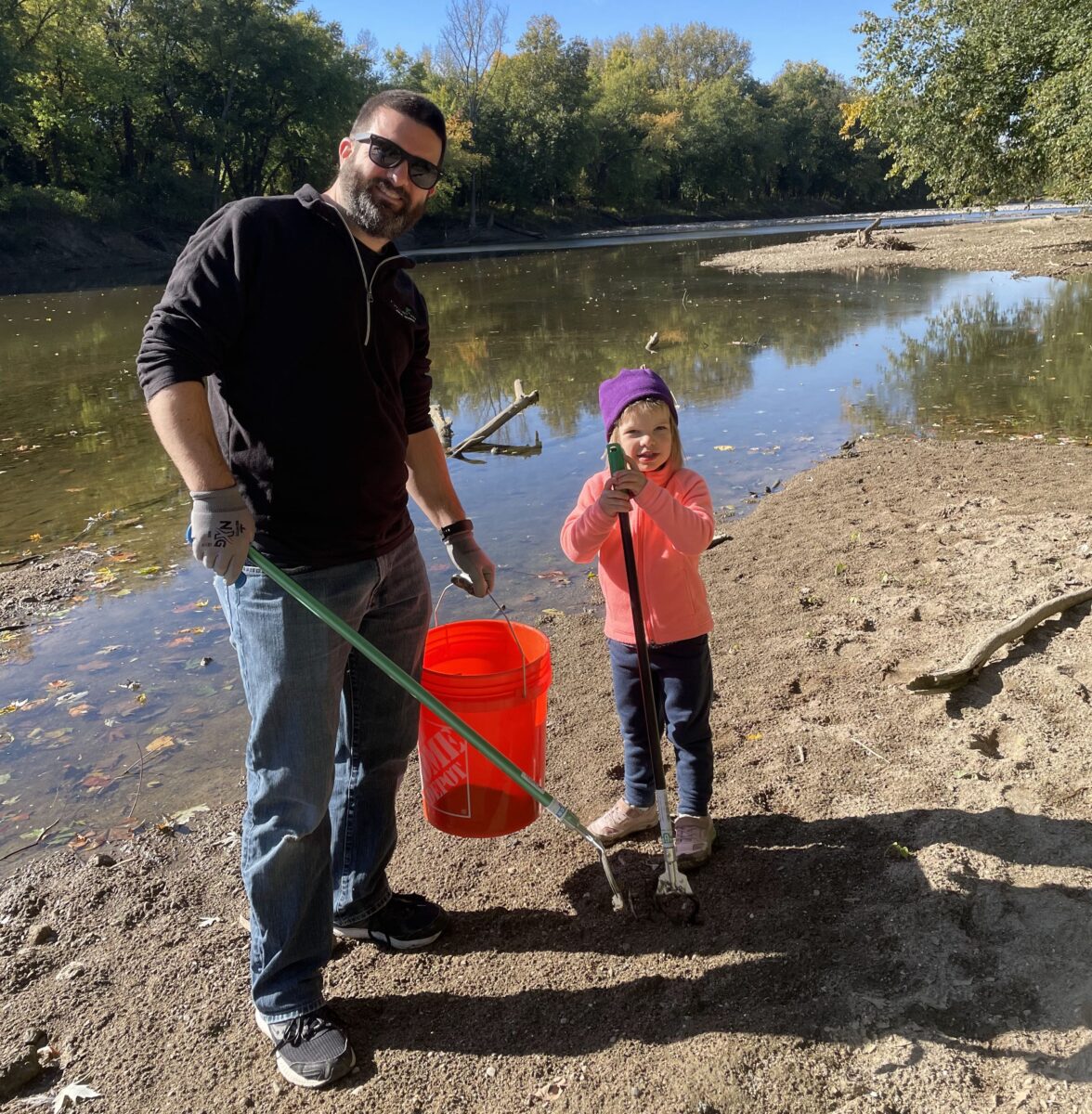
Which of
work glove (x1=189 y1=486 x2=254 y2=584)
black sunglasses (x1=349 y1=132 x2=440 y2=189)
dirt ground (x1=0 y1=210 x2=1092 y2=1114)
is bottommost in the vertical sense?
dirt ground (x1=0 y1=210 x2=1092 y2=1114)

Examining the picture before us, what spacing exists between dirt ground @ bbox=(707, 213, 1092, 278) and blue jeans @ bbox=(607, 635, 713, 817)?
23.8 metres

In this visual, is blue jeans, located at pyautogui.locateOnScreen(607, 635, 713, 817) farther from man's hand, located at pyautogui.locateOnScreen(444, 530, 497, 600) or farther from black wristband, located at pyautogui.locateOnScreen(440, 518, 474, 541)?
black wristband, located at pyautogui.locateOnScreen(440, 518, 474, 541)

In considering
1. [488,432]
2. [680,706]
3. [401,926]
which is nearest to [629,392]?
[680,706]

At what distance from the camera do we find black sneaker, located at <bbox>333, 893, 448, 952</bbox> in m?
2.90

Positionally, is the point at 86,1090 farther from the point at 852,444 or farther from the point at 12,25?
Result: the point at 12,25

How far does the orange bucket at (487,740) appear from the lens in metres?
2.85

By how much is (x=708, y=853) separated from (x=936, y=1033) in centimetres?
96

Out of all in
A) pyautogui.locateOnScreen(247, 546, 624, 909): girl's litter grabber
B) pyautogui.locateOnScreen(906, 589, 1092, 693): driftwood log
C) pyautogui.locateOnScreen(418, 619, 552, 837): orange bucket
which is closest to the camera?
pyautogui.locateOnScreen(247, 546, 624, 909): girl's litter grabber

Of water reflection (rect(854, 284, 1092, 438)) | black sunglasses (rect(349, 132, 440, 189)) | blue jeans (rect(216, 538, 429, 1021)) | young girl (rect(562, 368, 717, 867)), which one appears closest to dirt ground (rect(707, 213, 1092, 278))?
water reflection (rect(854, 284, 1092, 438))

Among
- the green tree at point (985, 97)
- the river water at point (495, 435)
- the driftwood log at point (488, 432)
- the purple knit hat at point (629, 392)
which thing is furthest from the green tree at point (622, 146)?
the purple knit hat at point (629, 392)

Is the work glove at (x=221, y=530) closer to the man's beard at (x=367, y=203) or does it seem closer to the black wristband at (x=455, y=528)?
the man's beard at (x=367, y=203)

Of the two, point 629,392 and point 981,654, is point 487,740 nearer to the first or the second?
point 629,392

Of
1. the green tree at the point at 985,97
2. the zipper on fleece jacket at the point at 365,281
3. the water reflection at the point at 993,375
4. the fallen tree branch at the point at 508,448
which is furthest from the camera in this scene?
the green tree at the point at 985,97

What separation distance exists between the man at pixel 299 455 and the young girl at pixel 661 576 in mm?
741
